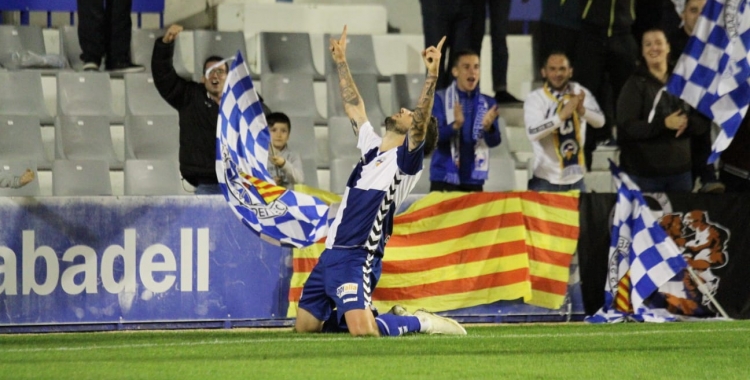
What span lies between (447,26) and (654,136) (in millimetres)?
2729

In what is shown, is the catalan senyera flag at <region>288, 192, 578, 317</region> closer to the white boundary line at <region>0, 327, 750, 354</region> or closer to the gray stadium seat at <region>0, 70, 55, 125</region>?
the white boundary line at <region>0, 327, 750, 354</region>

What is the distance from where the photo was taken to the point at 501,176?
42.7ft

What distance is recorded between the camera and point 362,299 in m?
8.54

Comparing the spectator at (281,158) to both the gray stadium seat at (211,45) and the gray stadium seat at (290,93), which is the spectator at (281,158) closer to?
the gray stadium seat at (290,93)

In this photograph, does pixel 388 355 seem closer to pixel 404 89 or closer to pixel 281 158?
pixel 281 158

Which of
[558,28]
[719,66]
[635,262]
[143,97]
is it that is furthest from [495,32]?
[143,97]

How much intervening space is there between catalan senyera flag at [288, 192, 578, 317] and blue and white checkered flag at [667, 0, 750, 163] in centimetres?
165

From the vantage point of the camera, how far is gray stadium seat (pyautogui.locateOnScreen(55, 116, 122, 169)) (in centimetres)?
1256

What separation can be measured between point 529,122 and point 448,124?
2.61 feet

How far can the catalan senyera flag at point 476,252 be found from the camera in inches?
411

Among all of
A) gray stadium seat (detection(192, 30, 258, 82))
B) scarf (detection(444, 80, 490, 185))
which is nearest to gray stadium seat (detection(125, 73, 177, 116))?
gray stadium seat (detection(192, 30, 258, 82))

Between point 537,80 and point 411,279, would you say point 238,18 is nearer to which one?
point 537,80

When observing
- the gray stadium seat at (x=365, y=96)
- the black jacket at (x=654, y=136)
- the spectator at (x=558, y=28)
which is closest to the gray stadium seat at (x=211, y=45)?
the gray stadium seat at (x=365, y=96)

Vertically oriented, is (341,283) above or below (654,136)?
below
